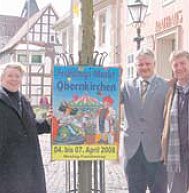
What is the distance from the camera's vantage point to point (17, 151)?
4379mm

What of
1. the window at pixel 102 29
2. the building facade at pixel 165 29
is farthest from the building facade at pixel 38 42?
the building facade at pixel 165 29

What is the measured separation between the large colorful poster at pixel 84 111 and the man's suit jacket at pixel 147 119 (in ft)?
0.42

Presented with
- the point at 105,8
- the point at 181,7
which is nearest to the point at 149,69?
the point at 181,7

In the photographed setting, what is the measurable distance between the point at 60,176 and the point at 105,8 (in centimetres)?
1576

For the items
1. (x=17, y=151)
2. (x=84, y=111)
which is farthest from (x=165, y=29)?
(x=17, y=151)

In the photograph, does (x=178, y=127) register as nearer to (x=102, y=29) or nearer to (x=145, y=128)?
(x=145, y=128)

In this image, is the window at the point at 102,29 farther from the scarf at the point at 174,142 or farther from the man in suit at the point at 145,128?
the scarf at the point at 174,142

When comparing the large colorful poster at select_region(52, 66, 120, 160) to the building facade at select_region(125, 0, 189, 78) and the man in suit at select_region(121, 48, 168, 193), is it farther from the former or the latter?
the building facade at select_region(125, 0, 189, 78)

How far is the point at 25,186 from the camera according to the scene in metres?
4.45

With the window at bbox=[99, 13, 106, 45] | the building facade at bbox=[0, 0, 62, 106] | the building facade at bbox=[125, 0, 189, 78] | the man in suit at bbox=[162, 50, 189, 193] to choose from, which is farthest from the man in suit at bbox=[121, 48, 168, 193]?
the building facade at bbox=[0, 0, 62, 106]

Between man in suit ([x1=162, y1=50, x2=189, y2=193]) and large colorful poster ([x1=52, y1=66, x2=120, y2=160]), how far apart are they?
0.46 meters

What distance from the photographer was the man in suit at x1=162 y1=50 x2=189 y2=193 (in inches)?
177

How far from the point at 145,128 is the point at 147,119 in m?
0.08

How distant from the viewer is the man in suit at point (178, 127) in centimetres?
450
